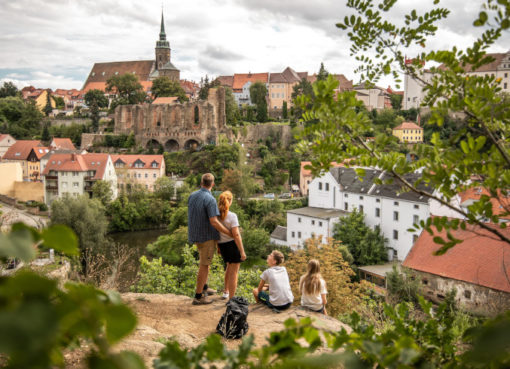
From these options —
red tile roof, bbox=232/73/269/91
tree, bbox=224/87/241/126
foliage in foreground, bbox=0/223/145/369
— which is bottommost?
foliage in foreground, bbox=0/223/145/369

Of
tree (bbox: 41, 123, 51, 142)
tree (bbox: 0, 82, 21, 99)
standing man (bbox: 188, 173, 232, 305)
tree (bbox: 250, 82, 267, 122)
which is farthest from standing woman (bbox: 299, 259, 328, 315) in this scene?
tree (bbox: 0, 82, 21, 99)

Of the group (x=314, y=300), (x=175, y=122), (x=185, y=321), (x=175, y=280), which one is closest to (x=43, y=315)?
(x=185, y=321)

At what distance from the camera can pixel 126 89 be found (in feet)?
192

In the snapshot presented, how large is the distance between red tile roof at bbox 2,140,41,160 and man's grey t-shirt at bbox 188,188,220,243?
45.9 metres

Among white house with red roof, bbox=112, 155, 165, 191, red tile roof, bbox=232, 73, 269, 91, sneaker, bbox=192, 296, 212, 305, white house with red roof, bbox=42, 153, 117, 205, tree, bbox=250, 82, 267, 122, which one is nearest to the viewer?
sneaker, bbox=192, 296, 212, 305

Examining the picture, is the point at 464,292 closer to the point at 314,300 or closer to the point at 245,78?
the point at 314,300

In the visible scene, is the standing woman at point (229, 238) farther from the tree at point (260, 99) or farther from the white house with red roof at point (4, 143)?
the white house with red roof at point (4, 143)

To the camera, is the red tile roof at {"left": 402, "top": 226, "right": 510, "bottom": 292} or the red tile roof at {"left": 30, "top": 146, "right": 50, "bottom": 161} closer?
Result: the red tile roof at {"left": 402, "top": 226, "right": 510, "bottom": 292}

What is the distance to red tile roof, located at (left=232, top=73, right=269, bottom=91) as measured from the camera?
233 ft

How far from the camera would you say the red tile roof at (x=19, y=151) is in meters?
45.0

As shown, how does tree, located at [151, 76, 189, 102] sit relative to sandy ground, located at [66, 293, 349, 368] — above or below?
above

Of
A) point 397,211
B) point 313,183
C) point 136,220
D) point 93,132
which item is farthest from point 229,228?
point 93,132

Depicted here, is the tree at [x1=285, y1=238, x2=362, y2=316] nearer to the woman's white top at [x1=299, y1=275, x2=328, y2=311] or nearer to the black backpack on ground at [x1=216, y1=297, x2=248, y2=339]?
the woman's white top at [x1=299, y1=275, x2=328, y2=311]

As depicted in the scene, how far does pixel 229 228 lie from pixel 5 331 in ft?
16.4
